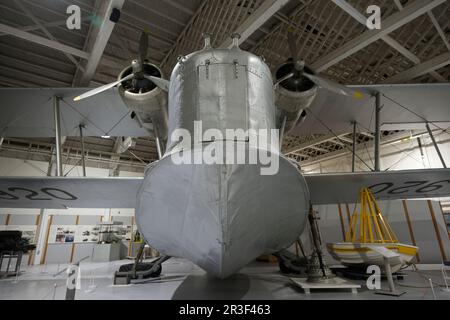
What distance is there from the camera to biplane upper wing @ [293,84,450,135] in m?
5.72

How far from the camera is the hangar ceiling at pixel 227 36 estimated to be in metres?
6.58

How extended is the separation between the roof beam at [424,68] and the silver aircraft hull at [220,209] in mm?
9032

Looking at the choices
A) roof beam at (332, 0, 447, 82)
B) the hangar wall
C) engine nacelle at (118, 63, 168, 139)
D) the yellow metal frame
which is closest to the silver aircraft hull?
the yellow metal frame

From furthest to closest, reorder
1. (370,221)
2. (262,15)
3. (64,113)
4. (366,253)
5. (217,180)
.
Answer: (64,113) < (262,15) < (370,221) < (366,253) < (217,180)

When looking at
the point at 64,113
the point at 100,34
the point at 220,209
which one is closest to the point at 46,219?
the point at 64,113

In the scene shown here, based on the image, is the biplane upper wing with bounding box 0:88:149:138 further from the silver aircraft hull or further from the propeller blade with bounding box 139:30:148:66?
the silver aircraft hull

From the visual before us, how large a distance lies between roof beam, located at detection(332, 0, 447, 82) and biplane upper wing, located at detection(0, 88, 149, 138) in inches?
226

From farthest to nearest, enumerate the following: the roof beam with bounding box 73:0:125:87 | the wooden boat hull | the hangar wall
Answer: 1. the hangar wall
2. the roof beam with bounding box 73:0:125:87
3. the wooden boat hull

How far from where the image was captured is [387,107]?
21.2 ft

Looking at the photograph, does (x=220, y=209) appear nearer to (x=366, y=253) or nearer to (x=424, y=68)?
(x=366, y=253)

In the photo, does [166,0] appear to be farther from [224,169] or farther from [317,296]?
[317,296]

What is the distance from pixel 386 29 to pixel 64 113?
8.70m

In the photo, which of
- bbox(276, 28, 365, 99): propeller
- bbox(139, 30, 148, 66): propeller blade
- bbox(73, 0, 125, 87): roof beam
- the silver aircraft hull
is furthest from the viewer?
bbox(73, 0, 125, 87): roof beam

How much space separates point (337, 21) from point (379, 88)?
3.00 m
